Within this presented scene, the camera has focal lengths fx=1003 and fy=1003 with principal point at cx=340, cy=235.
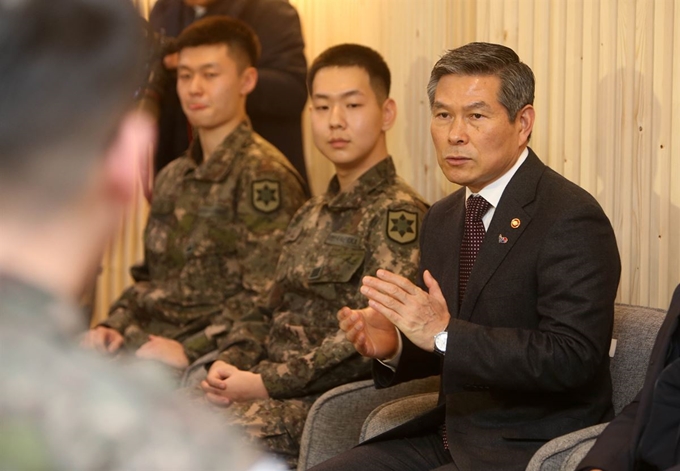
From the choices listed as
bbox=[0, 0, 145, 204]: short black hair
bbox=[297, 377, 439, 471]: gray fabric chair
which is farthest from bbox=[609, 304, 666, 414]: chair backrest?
bbox=[0, 0, 145, 204]: short black hair

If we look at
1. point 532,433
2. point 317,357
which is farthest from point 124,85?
point 317,357

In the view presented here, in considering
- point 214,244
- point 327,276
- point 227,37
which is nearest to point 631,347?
point 327,276

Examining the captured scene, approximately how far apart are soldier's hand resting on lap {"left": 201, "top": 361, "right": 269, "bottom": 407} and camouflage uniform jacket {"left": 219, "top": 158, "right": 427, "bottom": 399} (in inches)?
1.4

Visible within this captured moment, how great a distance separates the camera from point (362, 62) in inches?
137

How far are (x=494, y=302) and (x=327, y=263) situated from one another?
870mm

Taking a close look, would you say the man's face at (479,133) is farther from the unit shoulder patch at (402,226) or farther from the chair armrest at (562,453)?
the chair armrest at (562,453)

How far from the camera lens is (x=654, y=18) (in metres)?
2.86

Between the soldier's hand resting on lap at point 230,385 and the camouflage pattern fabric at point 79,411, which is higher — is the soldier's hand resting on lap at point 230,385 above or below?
below

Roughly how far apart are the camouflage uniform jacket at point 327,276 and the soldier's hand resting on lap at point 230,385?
0.12 ft

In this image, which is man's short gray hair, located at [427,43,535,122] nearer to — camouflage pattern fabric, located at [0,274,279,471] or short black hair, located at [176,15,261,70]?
short black hair, located at [176,15,261,70]

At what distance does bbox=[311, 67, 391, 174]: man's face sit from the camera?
3346mm

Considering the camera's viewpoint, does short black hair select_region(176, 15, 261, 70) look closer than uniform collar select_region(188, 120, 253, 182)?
No

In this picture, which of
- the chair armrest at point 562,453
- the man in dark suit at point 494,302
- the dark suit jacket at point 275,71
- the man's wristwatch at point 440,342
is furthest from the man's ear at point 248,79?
the chair armrest at point 562,453

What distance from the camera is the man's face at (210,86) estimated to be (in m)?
3.89
